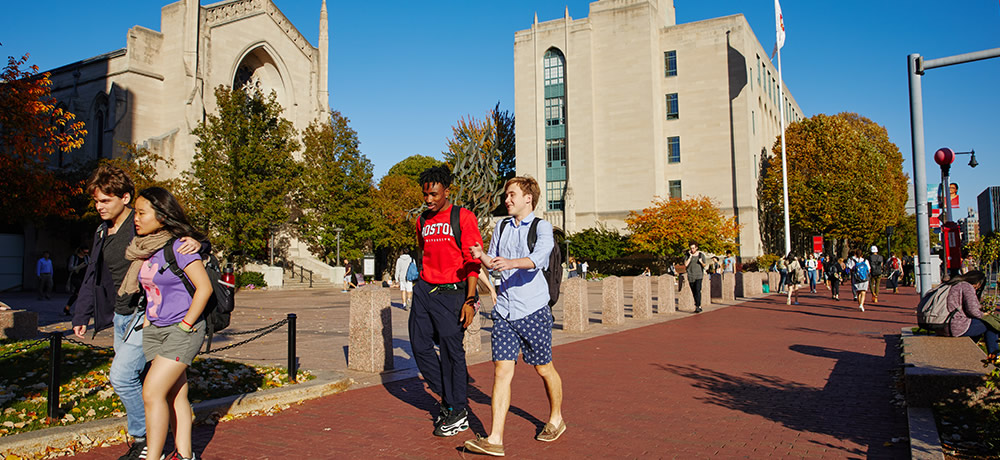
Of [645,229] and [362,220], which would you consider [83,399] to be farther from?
[645,229]

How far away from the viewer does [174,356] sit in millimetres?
3805

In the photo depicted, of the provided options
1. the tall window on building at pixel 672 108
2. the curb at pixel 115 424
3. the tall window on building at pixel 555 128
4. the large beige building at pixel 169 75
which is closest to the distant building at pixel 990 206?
the tall window on building at pixel 672 108

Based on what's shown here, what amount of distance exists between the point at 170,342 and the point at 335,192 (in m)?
37.0

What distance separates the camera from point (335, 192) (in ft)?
131

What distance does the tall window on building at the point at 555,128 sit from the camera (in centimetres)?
5216

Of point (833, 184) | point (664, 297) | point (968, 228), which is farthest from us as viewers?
point (968, 228)

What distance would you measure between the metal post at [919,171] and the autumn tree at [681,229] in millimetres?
31910

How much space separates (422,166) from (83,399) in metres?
58.9

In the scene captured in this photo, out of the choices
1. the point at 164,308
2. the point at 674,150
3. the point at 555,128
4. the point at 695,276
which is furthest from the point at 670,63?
the point at 164,308

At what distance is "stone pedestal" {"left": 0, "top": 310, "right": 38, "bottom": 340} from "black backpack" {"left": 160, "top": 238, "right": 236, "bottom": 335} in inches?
303

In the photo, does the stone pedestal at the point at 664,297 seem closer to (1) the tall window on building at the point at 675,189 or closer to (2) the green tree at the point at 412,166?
(1) the tall window on building at the point at 675,189

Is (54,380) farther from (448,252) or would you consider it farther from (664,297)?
(664,297)

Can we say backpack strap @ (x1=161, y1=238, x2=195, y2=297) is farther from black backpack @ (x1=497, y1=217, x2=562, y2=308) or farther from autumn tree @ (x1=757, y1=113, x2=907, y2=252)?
autumn tree @ (x1=757, y1=113, x2=907, y2=252)

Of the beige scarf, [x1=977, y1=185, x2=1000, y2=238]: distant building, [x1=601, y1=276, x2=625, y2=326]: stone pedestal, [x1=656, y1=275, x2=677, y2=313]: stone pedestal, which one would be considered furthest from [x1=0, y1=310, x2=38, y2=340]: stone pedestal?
[x1=977, y1=185, x2=1000, y2=238]: distant building
